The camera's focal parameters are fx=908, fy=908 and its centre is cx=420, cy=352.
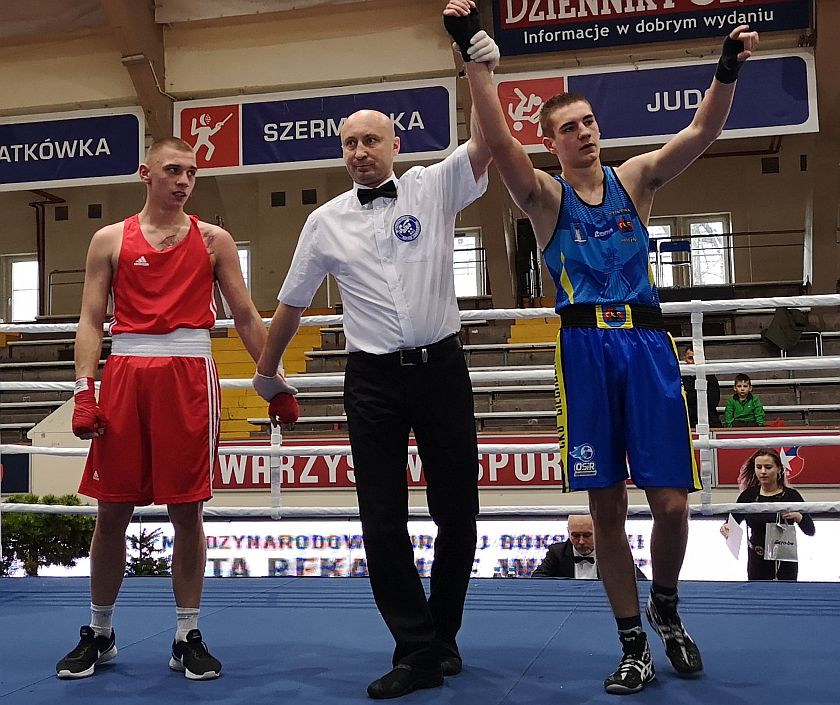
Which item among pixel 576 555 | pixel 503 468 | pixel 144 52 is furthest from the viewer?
pixel 144 52

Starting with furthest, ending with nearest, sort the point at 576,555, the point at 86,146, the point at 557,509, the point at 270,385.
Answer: the point at 86,146, the point at 576,555, the point at 557,509, the point at 270,385

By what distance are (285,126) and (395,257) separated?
16.5 feet

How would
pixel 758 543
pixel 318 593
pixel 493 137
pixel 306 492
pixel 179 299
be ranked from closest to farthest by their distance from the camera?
pixel 493 137 < pixel 179 299 < pixel 318 593 < pixel 758 543 < pixel 306 492

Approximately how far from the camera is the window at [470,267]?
12766 millimetres

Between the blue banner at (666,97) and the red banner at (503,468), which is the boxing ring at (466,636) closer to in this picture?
the red banner at (503,468)

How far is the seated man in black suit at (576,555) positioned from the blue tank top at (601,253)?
1.76m

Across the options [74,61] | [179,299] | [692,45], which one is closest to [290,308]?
[179,299]

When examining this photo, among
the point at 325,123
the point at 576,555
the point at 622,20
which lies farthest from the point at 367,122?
the point at 622,20

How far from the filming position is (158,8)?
25.9 ft

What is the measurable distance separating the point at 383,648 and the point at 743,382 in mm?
5690

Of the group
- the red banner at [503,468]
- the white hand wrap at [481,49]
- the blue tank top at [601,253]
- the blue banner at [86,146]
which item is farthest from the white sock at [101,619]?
the blue banner at [86,146]

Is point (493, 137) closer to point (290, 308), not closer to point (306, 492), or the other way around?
point (290, 308)

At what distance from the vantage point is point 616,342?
6.40 ft

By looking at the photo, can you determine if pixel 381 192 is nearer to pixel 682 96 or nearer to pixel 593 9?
pixel 682 96
